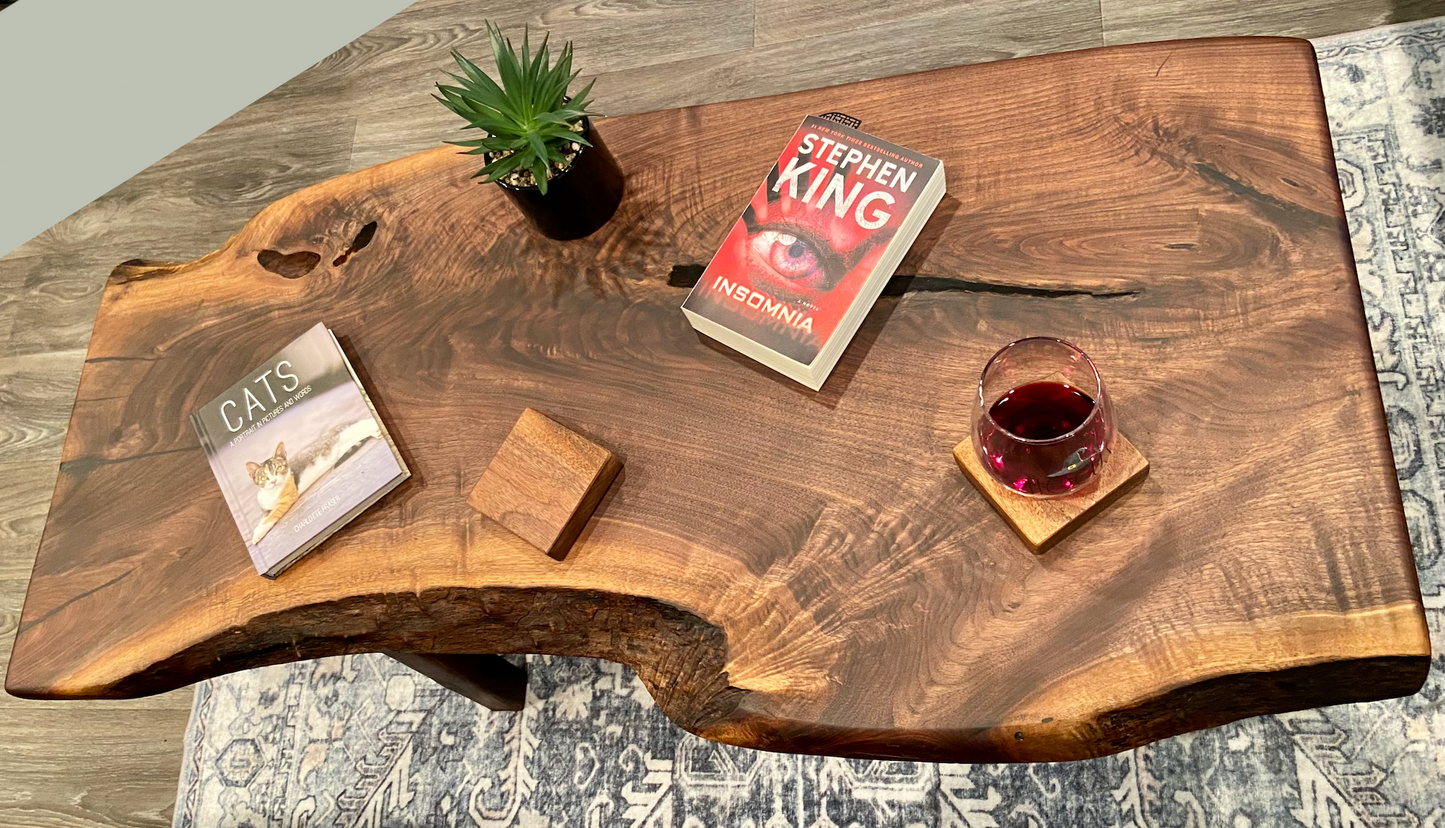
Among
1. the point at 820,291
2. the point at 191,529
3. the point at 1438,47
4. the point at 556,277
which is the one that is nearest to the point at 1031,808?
the point at 820,291

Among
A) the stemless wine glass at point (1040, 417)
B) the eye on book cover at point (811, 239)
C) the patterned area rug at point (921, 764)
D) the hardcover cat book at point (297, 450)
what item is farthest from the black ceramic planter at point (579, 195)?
the patterned area rug at point (921, 764)

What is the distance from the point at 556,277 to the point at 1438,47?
163 cm

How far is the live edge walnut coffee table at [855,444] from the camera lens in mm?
839

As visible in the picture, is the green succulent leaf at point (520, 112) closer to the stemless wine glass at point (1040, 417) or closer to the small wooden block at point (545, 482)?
the small wooden block at point (545, 482)

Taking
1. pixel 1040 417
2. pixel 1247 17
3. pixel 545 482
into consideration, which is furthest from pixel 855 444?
pixel 1247 17

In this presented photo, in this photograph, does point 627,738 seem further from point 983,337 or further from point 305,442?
point 983,337

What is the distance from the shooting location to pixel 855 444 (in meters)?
0.97

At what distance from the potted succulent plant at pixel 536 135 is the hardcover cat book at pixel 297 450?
289 mm

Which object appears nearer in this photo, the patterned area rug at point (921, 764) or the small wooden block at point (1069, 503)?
the small wooden block at point (1069, 503)

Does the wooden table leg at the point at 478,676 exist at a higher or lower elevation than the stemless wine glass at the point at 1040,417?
lower

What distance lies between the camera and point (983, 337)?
3.24ft

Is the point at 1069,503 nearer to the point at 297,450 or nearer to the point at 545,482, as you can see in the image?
the point at 545,482

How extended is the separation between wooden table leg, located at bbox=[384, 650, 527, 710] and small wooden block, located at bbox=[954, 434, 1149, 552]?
2.64 feet

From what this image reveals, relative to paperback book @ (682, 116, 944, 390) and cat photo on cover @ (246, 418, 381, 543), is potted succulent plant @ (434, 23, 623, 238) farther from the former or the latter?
cat photo on cover @ (246, 418, 381, 543)
